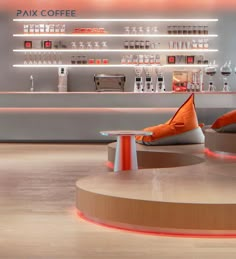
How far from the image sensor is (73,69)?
38.2 ft

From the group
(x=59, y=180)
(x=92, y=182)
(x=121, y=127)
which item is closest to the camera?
(x=92, y=182)

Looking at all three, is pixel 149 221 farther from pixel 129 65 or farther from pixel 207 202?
pixel 129 65

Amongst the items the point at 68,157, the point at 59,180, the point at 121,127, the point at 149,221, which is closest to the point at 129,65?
the point at 121,127

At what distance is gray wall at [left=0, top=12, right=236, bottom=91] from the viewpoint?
37.6 ft

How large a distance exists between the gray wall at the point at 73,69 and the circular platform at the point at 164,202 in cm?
682

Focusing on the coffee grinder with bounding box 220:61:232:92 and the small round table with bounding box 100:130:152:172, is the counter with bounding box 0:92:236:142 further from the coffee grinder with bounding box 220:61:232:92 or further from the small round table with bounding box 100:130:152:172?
the small round table with bounding box 100:130:152:172

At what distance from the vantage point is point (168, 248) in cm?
358

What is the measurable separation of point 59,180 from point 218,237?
274cm

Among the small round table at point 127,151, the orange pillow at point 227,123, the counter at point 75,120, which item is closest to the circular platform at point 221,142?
the orange pillow at point 227,123

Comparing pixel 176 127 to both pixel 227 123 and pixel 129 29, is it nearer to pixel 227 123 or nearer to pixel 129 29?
pixel 227 123

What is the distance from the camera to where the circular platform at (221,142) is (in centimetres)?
641

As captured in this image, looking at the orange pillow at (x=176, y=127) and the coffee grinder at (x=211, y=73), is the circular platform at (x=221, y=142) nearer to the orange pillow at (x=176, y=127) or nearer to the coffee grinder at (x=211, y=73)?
the orange pillow at (x=176, y=127)

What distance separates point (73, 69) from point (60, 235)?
793 cm

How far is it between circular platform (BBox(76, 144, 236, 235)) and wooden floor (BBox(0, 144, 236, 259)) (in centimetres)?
8
